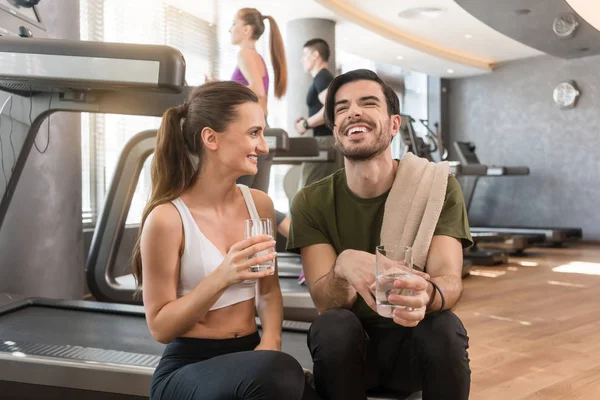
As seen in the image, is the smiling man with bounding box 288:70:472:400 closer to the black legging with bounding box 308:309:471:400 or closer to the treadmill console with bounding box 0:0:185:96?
the black legging with bounding box 308:309:471:400

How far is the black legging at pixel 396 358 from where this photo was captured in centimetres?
135

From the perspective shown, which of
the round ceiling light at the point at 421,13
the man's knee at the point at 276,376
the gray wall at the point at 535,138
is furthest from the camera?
the gray wall at the point at 535,138

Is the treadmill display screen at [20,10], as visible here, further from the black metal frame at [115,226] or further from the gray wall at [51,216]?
the black metal frame at [115,226]

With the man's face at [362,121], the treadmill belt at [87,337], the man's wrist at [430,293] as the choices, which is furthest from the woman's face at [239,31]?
the man's wrist at [430,293]

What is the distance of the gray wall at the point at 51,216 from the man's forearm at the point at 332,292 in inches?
73.6

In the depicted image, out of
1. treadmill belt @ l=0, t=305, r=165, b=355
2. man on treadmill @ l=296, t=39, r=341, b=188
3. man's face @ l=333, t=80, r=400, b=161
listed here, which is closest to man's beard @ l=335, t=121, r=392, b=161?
man's face @ l=333, t=80, r=400, b=161

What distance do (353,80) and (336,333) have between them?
70 cm

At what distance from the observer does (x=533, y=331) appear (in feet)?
10.2

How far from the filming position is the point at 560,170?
8656mm

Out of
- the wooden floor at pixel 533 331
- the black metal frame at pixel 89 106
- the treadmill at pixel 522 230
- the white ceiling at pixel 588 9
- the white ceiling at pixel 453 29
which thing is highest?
the white ceiling at pixel 453 29

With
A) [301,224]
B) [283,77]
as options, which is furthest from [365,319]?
[283,77]

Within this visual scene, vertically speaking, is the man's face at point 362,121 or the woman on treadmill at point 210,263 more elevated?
the man's face at point 362,121

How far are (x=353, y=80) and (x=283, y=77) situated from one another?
5.97 ft

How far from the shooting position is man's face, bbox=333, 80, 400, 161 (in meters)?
1.63
